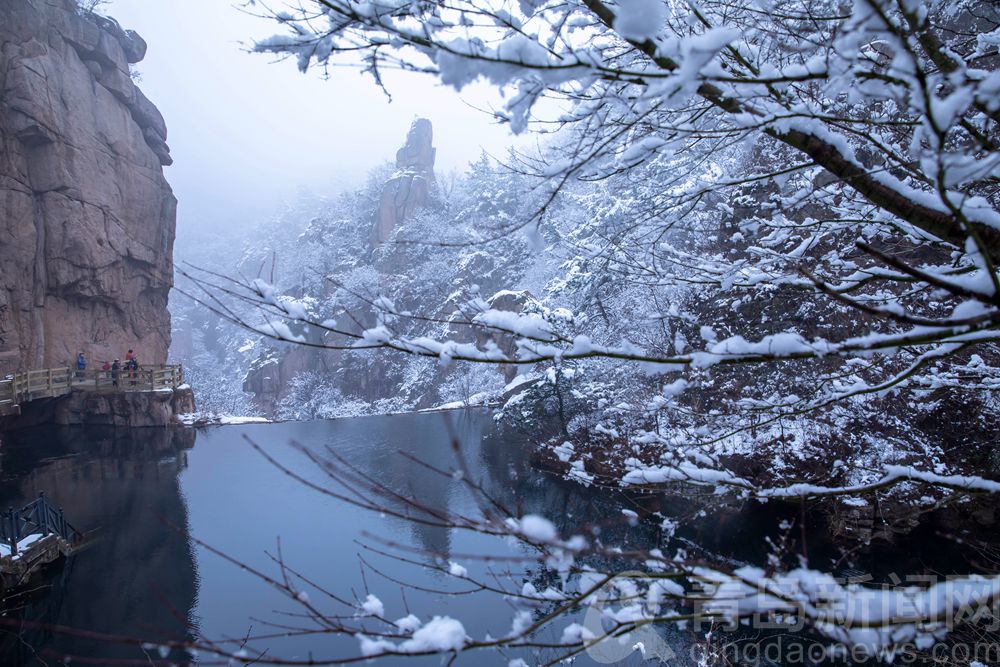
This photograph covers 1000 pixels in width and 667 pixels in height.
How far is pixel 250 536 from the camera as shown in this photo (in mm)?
7254

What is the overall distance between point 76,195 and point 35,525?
38.0ft

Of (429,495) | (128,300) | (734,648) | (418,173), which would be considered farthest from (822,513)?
(418,173)

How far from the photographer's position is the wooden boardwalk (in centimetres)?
1127

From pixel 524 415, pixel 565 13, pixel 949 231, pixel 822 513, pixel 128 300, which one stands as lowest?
pixel 822 513

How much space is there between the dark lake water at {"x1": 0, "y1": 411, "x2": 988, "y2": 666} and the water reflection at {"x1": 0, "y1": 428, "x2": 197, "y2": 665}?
0.03m

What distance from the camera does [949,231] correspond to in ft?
4.44

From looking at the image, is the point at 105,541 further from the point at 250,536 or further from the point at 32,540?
the point at 250,536

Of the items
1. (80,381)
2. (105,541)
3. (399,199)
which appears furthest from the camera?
(399,199)

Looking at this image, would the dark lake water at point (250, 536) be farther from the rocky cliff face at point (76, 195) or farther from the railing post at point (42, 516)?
the rocky cliff face at point (76, 195)

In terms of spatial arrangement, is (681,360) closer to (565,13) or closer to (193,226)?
(565,13)

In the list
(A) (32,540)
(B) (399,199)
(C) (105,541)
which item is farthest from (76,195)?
(B) (399,199)

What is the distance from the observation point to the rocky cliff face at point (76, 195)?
485 inches

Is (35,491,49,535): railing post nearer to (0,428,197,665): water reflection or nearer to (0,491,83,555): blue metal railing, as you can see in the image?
→ (0,491,83,555): blue metal railing

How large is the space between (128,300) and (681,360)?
1926cm
